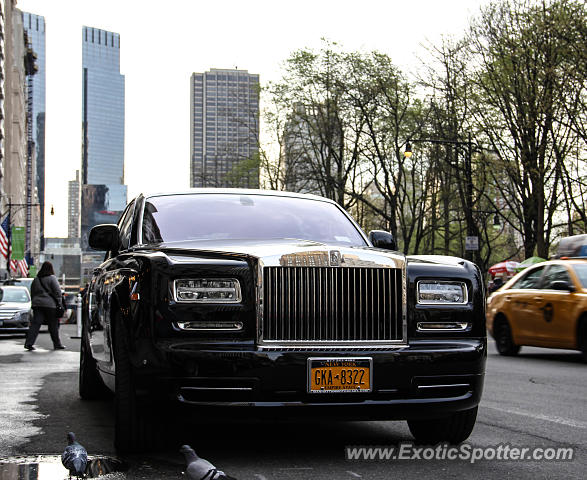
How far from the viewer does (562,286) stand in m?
14.7

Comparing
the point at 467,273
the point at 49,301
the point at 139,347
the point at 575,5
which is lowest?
the point at 49,301

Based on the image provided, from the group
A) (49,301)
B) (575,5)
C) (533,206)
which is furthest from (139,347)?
(533,206)

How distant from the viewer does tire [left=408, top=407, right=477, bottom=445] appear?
6.14 metres

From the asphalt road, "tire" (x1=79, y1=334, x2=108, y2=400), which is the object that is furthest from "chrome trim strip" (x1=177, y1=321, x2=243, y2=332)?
"tire" (x1=79, y1=334, x2=108, y2=400)

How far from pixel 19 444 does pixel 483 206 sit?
5196cm

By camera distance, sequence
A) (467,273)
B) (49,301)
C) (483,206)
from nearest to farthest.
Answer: (467,273)
(49,301)
(483,206)

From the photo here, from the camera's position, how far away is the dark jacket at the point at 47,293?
1877 cm

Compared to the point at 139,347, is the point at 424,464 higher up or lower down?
lower down

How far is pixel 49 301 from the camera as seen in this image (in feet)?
61.8

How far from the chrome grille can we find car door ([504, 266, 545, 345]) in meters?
10.1

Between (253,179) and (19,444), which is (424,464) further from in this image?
(253,179)

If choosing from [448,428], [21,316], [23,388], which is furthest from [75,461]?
[21,316]

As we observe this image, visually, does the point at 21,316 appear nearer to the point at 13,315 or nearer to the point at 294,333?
the point at 13,315

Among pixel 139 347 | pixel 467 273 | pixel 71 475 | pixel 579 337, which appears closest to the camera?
pixel 71 475
